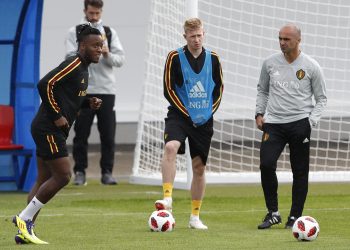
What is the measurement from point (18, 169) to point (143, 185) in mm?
1676

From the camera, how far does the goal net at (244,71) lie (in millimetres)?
15844

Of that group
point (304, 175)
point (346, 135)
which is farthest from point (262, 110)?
point (346, 135)

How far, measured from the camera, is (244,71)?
17250mm

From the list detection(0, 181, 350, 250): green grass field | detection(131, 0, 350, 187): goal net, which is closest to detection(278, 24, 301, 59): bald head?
detection(0, 181, 350, 250): green grass field

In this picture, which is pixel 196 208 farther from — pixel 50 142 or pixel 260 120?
pixel 50 142

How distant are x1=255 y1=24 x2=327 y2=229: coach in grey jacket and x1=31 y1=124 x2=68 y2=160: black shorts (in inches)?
81.0

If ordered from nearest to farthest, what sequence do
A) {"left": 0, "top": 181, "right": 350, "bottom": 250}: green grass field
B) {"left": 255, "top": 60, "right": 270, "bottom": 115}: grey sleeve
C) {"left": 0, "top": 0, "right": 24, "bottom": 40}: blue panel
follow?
{"left": 0, "top": 181, "right": 350, "bottom": 250}: green grass field < {"left": 255, "top": 60, "right": 270, "bottom": 115}: grey sleeve < {"left": 0, "top": 0, "right": 24, "bottom": 40}: blue panel

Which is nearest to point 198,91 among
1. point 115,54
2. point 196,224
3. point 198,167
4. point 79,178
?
point 198,167

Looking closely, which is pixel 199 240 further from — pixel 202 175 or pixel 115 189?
pixel 115 189

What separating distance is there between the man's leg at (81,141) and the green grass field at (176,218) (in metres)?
0.29

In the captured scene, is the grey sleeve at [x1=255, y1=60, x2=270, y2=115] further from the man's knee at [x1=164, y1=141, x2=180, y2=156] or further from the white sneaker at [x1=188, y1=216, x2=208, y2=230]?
the white sneaker at [x1=188, y1=216, x2=208, y2=230]

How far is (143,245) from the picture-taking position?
9.26m

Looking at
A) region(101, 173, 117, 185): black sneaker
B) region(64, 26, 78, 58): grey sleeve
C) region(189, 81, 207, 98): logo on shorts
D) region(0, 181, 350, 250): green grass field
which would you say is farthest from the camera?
region(101, 173, 117, 185): black sneaker

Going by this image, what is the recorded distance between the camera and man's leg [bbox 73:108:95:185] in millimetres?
15375
